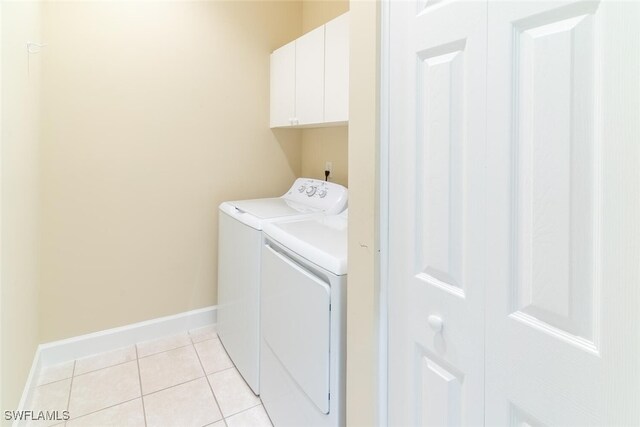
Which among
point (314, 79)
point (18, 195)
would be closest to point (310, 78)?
point (314, 79)

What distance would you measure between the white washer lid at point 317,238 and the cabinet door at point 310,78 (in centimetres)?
66

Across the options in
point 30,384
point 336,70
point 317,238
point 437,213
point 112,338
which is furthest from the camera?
point 112,338

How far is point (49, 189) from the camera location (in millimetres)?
2002

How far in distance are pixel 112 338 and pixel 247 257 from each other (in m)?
1.14

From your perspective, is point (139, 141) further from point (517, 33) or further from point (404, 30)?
point (517, 33)

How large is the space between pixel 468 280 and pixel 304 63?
1.87 m

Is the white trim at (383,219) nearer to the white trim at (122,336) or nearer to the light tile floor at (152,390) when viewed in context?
the light tile floor at (152,390)

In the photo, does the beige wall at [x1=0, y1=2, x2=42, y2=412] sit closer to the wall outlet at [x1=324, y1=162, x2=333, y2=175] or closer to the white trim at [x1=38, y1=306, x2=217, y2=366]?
the white trim at [x1=38, y1=306, x2=217, y2=366]

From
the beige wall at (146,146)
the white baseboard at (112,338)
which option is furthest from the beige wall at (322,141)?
the white baseboard at (112,338)

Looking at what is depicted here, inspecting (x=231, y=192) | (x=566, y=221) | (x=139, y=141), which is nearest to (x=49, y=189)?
(x=139, y=141)

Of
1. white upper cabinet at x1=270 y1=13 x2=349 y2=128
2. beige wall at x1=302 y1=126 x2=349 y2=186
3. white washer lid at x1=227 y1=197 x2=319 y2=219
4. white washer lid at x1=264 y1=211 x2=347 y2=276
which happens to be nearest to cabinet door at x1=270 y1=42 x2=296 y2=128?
white upper cabinet at x1=270 y1=13 x2=349 y2=128

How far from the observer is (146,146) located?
89.0 inches

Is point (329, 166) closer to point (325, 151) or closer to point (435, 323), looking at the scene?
point (325, 151)

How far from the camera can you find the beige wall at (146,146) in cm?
203
